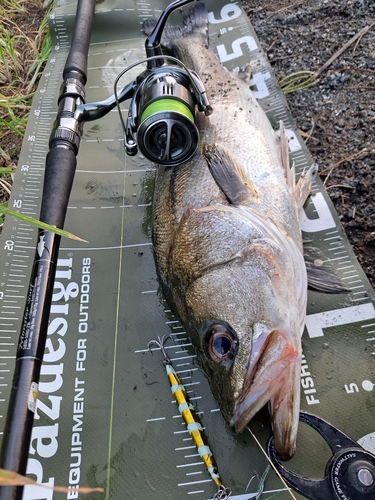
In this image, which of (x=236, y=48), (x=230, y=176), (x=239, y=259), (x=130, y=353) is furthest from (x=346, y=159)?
(x=130, y=353)

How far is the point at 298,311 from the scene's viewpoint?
84.5 inches

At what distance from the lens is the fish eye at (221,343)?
1.99 metres

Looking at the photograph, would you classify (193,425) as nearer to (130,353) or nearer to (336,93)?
(130,353)

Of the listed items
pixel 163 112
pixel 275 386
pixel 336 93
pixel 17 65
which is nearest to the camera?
pixel 275 386

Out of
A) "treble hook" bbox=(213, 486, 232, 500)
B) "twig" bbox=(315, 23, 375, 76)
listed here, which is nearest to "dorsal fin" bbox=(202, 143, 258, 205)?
"treble hook" bbox=(213, 486, 232, 500)

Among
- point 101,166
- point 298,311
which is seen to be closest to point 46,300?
point 298,311

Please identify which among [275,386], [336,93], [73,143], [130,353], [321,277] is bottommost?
[130,353]

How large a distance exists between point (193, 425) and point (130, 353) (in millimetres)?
586

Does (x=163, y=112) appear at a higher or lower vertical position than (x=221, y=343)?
higher

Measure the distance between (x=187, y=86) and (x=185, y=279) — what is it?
1155mm

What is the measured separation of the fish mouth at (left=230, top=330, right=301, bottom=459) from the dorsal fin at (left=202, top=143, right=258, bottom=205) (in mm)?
866

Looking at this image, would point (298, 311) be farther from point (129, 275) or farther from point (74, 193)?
point (74, 193)

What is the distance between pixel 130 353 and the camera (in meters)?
2.62

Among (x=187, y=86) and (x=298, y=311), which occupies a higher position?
(x=187, y=86)
